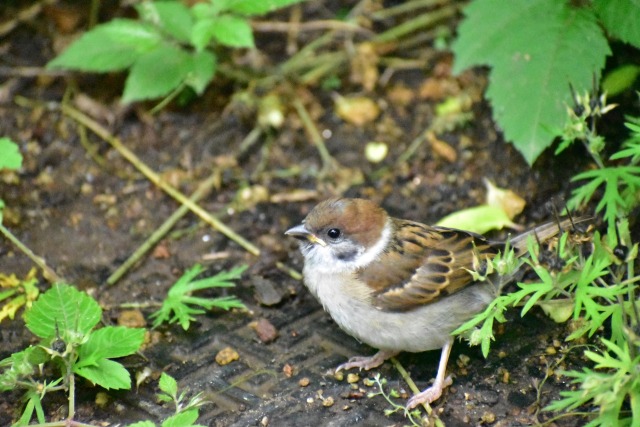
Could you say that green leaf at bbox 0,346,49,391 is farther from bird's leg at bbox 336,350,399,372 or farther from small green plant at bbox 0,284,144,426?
bird's leg at bbox 336,350,399,372

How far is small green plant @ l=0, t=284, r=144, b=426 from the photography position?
362 cm

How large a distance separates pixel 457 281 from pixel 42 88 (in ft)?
10.8

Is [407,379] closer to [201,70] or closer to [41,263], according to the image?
[41,263]

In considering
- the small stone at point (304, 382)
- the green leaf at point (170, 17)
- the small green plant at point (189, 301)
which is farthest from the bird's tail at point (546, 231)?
the green leaf at point (170, 17)

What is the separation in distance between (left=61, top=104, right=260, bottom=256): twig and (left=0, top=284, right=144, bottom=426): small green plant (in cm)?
126

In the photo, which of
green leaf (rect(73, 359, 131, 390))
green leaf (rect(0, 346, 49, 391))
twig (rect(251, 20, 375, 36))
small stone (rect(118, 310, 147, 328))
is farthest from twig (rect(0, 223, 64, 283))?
twig (rect(251, 20, 375, 36))

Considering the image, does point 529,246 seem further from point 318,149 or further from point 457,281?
point 318,149

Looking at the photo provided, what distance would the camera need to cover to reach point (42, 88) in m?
5.78

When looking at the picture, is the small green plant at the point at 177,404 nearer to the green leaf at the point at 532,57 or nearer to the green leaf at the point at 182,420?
the green leaf at the point at 182,420

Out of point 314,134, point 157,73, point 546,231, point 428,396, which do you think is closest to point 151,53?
point 157,73

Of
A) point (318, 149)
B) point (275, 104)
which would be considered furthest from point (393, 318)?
point (275, 104)

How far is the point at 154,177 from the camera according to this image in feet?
17.5

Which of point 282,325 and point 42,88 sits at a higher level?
point 42,88

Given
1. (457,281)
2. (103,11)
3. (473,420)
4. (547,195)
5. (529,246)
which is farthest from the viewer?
(103,11)
